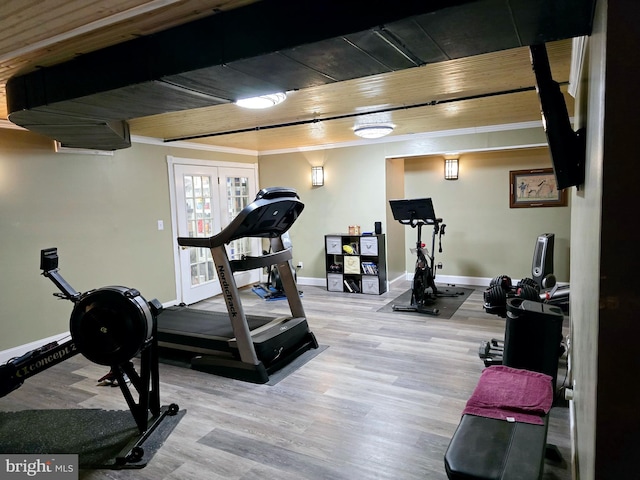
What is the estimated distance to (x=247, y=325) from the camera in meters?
3.49

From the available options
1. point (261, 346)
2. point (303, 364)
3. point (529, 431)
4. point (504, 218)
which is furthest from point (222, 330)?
point (504, 218)

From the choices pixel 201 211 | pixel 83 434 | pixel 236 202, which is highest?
pixel 236 202

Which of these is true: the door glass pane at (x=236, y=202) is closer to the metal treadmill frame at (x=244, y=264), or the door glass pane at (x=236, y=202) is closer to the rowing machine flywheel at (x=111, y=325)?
the metal treadmill frame at (x=244, y=264)

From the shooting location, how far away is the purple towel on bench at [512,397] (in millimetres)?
1912

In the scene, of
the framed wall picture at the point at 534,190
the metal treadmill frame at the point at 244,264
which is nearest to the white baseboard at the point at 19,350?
the metal treadmill frame at the point at 244,264

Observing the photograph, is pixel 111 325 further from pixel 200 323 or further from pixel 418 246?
pixel 418 246

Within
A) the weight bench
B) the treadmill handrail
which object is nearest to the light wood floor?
the weight bench

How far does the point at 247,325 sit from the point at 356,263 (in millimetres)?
3101

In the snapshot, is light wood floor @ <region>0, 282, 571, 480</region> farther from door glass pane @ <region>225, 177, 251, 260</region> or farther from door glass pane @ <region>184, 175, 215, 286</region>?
door glass pane @ <region>225, 177, 251, 260</region>

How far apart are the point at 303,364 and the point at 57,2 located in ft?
10.1

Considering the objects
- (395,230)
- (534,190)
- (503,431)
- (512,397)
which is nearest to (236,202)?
(395,230)

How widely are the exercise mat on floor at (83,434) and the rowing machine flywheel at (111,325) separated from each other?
0.54 metres

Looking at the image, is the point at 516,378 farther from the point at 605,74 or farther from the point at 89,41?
the point at 89,41

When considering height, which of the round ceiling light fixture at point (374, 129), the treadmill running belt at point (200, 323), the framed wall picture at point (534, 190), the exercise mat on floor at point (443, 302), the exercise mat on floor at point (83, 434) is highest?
the round ceiling light fixture at point (374, 129)
